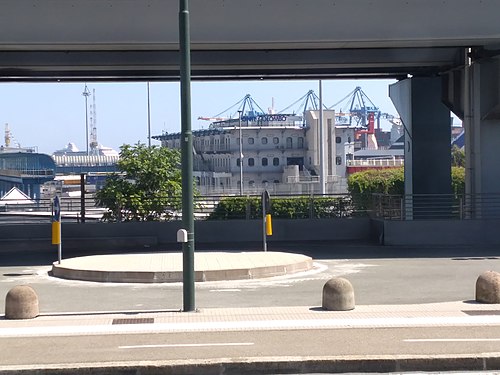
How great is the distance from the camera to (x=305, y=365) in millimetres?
10594

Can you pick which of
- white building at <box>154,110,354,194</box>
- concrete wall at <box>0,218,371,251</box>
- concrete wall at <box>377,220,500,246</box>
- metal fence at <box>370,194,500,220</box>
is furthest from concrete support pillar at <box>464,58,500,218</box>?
white building at <box>154,110,354,194</box>

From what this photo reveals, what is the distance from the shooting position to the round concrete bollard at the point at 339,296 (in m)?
14.7

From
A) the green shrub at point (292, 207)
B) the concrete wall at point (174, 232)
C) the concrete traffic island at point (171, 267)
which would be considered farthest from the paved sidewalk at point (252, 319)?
the green shrub at point (292, 207)

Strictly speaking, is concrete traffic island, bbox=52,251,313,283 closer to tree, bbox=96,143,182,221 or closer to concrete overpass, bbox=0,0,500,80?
concrete overpass, bbox=0,0,500,80

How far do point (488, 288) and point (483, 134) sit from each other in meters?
16.0

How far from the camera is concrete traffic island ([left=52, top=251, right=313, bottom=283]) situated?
2023 centimetres

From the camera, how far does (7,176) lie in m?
75.5

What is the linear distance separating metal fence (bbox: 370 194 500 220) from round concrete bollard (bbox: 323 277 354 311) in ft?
49.5

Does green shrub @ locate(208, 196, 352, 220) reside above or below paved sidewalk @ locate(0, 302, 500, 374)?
above

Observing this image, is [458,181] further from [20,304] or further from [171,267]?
[20,304]

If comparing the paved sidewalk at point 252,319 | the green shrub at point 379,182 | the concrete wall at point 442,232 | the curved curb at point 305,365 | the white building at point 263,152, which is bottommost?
the curved curb at point 305,365

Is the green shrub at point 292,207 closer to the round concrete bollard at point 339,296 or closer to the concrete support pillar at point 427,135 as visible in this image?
the concrete support pillar at point 427,135

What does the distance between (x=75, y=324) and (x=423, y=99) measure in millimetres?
23125

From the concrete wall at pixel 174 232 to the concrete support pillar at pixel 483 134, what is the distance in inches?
163
